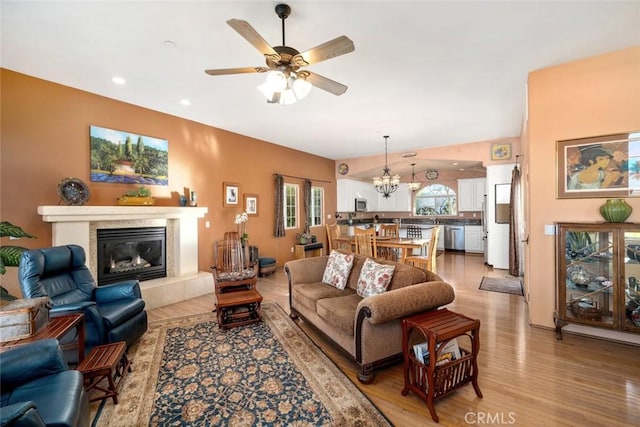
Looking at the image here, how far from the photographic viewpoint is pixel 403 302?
2.18m

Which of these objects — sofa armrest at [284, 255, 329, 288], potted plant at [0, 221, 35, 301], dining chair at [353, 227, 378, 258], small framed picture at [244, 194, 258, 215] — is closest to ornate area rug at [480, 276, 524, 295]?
dining chair at [353, 227, 378, 258]

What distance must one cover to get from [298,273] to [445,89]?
3088 mm

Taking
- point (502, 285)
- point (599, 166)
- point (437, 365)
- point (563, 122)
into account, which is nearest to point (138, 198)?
point (437, 365)

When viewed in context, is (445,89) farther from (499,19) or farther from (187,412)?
(187,412)

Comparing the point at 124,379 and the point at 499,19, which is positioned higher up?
the point at 499,19

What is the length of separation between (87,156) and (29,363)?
121 inches

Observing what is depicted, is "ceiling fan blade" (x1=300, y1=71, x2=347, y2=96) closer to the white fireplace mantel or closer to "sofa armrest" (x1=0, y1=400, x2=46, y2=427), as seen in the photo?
"sofa armrest" (x1=0, y1=400, x2=46, y2=427)

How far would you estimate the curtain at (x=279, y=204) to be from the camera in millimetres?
6391

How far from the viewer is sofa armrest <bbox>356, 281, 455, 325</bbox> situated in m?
2.08

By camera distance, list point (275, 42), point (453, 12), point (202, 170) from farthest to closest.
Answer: point (202, 170) → point (275, 42) → point (453, 12)

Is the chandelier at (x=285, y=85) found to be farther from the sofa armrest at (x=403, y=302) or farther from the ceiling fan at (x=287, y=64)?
the sofa armrest at (x=403, y=302)

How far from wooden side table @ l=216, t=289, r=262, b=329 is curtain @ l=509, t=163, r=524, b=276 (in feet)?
17.0

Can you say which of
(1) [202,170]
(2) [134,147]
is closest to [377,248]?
(1) [202,170]

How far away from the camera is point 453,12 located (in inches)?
84.8
